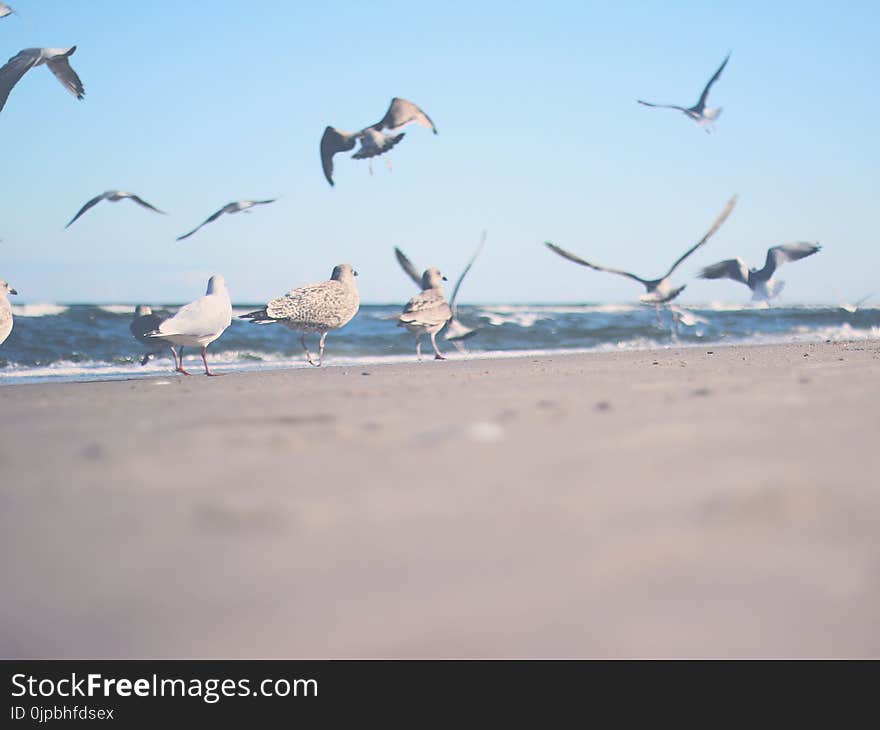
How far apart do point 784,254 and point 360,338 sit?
6.36 meters

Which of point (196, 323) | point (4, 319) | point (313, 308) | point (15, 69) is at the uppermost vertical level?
point (15, 69)

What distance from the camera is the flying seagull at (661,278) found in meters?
9.52

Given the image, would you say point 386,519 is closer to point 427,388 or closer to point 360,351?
point 427,388

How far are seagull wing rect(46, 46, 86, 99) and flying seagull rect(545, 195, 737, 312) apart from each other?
5391 millimetres

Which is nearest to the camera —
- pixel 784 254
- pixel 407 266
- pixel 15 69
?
pixel 15 69

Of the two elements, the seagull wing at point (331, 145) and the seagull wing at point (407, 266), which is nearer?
the seagull wing at point (331, 145)

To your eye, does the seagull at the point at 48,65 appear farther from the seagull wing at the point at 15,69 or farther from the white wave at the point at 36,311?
the white wave at the point at 36,311

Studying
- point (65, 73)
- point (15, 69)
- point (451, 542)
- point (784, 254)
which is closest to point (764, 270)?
point (784, 254)

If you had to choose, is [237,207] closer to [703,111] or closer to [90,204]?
[90,204]

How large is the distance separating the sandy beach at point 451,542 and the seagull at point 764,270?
9.14m

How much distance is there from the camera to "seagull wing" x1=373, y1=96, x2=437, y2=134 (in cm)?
1015

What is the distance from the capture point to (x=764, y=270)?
35.6 ft

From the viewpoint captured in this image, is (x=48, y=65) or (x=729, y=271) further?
(x=729, y=271)

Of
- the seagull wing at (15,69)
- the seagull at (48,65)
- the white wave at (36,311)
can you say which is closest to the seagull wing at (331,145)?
the seagull at (48,65)
